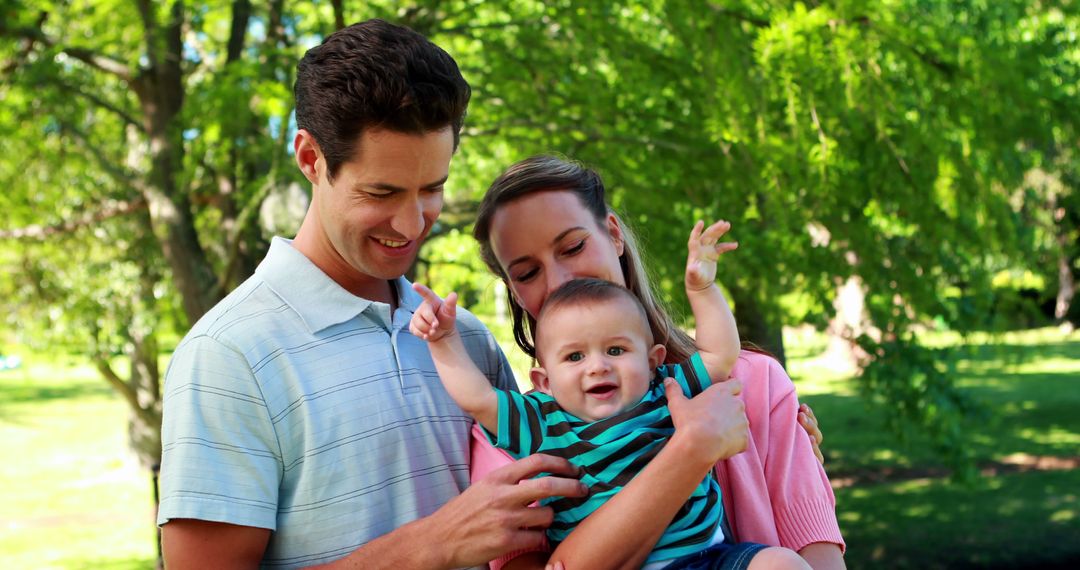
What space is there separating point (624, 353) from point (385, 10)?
14.8ft

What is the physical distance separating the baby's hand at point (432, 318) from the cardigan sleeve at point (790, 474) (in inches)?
25.7

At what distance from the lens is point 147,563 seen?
1014cm

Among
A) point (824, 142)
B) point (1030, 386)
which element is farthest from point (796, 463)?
point (1030, 386)

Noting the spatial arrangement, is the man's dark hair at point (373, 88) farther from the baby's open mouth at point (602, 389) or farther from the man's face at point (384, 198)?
the baby's open mouth at point (602, 389)

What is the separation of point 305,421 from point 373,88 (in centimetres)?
65

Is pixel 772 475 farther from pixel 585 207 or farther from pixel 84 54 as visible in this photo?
pixel 84 54

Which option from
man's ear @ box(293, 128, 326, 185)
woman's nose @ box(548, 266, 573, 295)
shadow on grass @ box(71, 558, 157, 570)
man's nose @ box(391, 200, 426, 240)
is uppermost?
man's ear @ box(293, 128, 326, 185)

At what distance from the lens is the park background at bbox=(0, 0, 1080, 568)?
15.8 feet

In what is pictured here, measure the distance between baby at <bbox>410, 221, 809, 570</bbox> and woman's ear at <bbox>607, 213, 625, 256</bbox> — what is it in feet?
1.08

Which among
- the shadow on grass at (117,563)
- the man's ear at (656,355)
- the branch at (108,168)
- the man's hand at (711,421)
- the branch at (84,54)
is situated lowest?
the shadow on grass at (117,563)

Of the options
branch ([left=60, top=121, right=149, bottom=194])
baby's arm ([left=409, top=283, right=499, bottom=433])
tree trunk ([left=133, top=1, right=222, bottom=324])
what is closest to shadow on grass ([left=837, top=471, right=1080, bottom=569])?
tree trunk ([left=133, top=1, right=222, bottom=324])

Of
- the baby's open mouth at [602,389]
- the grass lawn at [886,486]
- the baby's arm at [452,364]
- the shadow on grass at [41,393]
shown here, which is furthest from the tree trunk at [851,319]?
the shadow on grass at [41,393]

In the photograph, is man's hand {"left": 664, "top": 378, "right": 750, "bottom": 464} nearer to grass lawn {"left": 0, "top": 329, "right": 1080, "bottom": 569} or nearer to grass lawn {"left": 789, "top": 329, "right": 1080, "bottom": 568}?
grass lawn {"left": 0, "top": 329, "right": 1080, "bottom": 569}

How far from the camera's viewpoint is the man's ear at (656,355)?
236 centimetres
